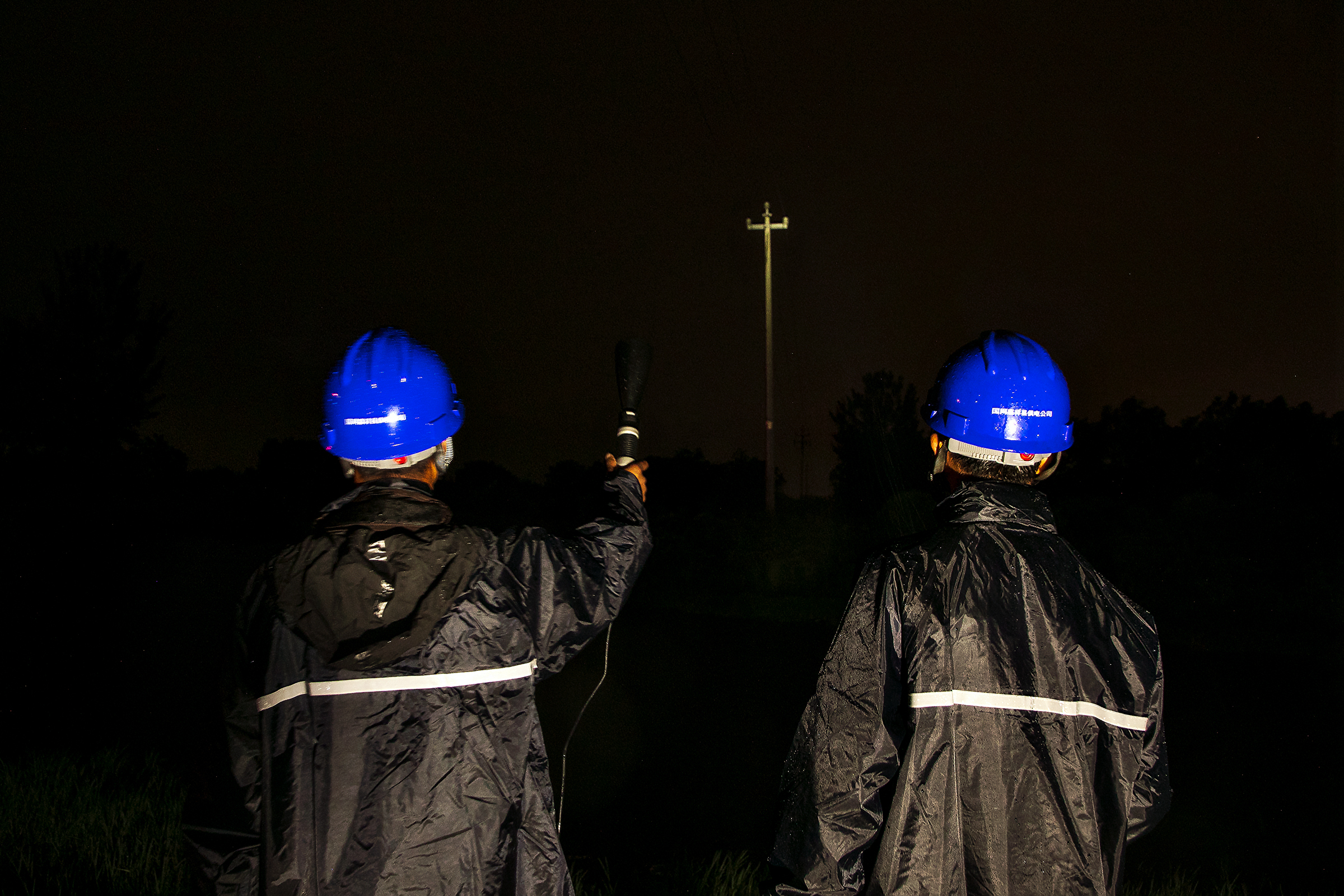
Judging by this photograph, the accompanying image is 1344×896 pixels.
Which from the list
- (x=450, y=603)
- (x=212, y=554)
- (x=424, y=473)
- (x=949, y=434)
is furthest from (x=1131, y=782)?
(x=212, y=554)

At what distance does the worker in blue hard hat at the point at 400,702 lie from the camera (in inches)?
80.4

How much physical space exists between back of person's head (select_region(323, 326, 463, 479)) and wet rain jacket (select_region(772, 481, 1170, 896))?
4.03 feet

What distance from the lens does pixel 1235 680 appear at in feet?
30.4

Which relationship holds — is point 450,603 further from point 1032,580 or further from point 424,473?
point 1032,580

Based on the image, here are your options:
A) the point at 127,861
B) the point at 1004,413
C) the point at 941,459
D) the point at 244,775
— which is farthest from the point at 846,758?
the point at 127,861

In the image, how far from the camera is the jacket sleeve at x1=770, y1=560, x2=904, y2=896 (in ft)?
6.59

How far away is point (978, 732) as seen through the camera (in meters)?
2.09

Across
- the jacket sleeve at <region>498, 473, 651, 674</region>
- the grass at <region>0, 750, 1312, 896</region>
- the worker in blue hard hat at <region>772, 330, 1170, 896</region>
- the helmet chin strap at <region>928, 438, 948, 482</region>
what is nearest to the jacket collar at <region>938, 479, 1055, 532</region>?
the worker in blue hard hat at <region>772, 330, 1170, 896</region>

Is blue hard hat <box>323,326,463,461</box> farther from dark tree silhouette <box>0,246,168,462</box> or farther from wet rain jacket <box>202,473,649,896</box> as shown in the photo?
dark tree silhouette <box>0,246,168,462</box>

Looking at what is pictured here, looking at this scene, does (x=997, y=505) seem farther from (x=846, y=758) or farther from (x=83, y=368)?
A: (x=83, y=368)

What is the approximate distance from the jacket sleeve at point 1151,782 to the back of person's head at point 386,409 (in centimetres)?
194

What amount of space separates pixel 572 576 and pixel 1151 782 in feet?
4.92

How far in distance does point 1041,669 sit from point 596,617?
110cm

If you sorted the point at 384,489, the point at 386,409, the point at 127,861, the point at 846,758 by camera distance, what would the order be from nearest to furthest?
the point at 846,758
the point at 384,489
the point at 386,409
the point at 127,861
